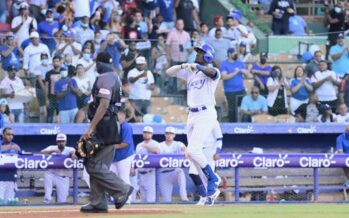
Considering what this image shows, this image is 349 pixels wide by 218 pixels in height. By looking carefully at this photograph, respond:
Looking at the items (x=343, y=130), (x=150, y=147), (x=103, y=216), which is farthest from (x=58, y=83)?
(x=103, y=216)

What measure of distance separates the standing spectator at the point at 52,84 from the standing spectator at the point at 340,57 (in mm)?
5295

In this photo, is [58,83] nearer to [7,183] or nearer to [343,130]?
[7,183]

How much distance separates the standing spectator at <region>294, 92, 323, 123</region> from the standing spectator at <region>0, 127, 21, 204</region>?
548 centimetres

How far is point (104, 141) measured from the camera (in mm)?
13703

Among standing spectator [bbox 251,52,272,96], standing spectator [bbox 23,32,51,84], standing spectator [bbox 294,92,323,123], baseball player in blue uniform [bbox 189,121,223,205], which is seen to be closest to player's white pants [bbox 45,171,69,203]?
standing spectator [bbox 23,32,51,84]

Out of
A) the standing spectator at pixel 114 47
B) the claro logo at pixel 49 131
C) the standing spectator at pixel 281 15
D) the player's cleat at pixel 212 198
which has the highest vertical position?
the standing spectator at pixel 281 15

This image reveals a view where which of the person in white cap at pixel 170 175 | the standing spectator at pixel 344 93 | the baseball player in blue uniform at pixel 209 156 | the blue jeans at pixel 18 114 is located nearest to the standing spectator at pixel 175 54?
the person in white cap at pixel 170 175

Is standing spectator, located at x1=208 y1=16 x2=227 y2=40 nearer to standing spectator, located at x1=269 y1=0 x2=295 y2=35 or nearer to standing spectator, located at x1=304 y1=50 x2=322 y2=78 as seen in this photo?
standing spectator, located at x1=269 y1=0 x2=295 y2=35

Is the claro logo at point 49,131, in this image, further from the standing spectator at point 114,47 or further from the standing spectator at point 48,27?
the standing spectator at point 48,27

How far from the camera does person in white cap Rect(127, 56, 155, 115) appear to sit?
20938 millimetres

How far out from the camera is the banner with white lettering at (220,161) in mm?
19156

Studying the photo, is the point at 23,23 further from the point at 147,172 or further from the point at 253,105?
the point at 253,105

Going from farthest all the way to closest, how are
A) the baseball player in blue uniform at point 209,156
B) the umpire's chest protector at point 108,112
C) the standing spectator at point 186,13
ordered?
the standing spectator at point 186,13 < the baseball player in blue uniform at point 209,156 < the umpire's chest protector at point 108,112

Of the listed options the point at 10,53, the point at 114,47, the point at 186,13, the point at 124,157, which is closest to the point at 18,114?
the point at 10,53
